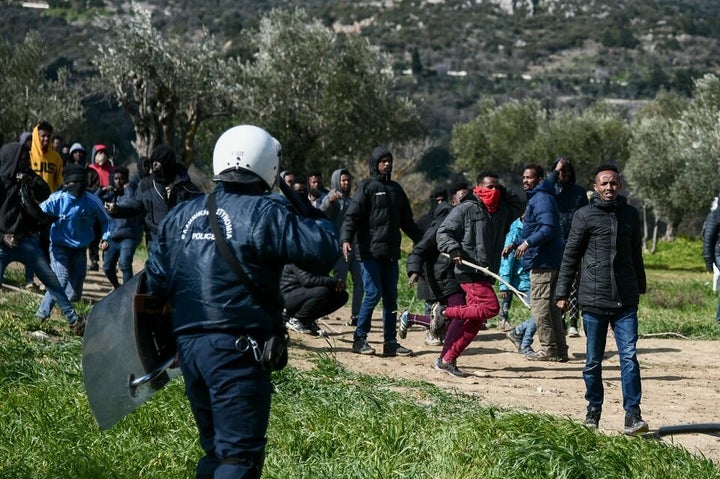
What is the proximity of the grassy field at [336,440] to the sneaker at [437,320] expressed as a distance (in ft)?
9.73

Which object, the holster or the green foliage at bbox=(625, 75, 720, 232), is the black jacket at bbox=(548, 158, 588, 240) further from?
the green foliage at bbox=(625, 75, 720, 232)

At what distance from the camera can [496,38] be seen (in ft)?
565

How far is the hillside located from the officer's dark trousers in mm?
107766

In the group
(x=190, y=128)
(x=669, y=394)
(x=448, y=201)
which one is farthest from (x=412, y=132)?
(x=669, y=394)

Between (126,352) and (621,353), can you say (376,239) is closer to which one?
(621,353)

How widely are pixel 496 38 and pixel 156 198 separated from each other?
545 feet

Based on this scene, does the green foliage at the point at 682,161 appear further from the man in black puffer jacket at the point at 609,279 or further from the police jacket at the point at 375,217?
the man in black puffer jacket at the point at 609,279

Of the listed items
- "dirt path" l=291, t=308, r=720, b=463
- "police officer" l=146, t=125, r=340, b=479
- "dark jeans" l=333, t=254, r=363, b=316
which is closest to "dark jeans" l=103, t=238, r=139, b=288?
"dark jeans" l=333, t=254, r=363, b=316

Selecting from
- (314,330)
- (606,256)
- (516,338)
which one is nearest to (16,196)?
(314,330)

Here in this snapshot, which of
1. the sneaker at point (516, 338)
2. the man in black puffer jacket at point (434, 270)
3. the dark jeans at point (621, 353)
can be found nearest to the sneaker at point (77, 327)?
the man in black puffer jacket at point (434, 270)

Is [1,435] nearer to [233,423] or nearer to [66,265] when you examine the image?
[233,423]

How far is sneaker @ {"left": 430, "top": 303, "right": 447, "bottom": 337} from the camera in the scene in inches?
444

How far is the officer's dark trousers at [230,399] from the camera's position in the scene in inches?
182

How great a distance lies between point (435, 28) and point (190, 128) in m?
143
